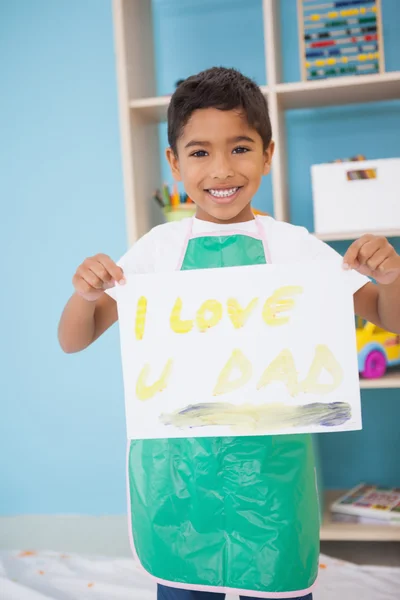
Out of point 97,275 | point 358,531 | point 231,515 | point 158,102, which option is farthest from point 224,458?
point 158,102

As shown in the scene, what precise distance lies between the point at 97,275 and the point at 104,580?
114 centimetres

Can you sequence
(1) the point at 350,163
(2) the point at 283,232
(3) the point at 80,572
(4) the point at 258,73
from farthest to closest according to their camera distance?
(4) the point at 258,73 → (3) the point at 80,572 → (1) the point at 350,163 → (2) the point at 283,232

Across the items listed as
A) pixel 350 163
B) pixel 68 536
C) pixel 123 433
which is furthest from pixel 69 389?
pixel 350 163

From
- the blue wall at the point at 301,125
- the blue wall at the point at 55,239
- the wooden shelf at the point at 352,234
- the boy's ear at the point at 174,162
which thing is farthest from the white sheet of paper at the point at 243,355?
the blue wall at the point at 55,239

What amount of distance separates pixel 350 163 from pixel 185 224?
77 centimetres

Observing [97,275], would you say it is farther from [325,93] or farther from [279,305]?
[325,93]

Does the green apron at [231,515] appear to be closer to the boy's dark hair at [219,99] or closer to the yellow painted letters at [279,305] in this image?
the yellow painted letters at [279,305]

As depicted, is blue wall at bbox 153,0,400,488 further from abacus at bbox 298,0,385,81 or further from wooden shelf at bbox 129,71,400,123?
abacus at bbox 298,0,385,81

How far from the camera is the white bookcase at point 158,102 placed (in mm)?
1682

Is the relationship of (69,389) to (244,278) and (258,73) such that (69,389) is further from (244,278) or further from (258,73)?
(244,278)

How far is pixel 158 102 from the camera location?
1.73m

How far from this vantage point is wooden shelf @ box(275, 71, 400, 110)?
1.66 m

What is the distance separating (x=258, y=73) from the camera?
1987mm

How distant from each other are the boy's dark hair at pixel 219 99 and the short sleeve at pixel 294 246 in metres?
0.13
